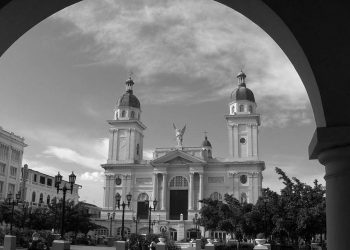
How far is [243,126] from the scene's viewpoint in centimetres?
7931

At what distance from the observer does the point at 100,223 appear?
263ft

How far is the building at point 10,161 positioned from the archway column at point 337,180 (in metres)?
70.8

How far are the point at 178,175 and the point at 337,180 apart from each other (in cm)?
7637

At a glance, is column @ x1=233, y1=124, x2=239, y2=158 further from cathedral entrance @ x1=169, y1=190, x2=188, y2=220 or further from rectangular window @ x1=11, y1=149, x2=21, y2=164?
rectangular window @ x1=11, y1=149, x2=21, y2=164

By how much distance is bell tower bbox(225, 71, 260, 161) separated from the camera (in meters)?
78.1

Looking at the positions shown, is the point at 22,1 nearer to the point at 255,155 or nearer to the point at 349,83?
the point at 349,83

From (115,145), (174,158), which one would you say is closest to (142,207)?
(174,158)

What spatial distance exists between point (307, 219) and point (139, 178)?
56337 mm

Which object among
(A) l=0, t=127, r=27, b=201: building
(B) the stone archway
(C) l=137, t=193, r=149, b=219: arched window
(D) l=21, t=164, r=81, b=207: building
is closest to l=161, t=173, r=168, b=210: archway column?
(C) l=137, t=193, r=149, b=219: arched window

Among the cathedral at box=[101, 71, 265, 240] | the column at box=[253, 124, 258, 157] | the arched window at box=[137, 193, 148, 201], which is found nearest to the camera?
the cathedral at box=[101, 71, 265, 240]

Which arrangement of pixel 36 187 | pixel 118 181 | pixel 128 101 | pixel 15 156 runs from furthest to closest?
pixel 36 187 < pixel 128 101 < pixel 118 181 < pixel 15 156

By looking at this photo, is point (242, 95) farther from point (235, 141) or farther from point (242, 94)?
point (235, 141)

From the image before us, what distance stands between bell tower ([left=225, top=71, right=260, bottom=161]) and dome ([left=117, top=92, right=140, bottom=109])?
1853 centimetres

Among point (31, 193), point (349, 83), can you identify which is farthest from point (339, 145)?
point (31, 193)
